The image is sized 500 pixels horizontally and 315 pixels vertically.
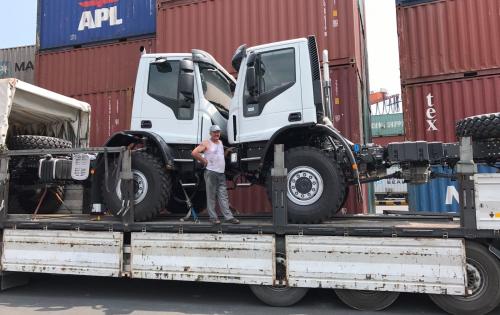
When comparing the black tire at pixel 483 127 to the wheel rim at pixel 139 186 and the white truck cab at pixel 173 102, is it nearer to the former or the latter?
the white truck cab at pixel 173 102

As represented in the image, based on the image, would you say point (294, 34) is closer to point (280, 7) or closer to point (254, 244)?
point (280, 7)

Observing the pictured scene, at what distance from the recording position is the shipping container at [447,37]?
8008 millimetres

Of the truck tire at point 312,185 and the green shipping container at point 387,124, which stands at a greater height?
the green shipping container at point 387,124

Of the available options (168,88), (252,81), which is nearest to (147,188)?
(168,88)

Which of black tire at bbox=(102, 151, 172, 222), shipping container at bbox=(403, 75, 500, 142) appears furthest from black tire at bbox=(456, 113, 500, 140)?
black tire at bbox=(102, 151, 172, 222)

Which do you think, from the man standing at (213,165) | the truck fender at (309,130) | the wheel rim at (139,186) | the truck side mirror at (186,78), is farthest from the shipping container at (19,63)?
the truck fender at (309,130)

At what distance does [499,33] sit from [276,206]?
602 cm

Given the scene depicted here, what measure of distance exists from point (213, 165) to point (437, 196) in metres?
4.51

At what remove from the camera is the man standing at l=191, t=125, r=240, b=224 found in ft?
17.9

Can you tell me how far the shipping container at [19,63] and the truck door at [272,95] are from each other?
9.64m

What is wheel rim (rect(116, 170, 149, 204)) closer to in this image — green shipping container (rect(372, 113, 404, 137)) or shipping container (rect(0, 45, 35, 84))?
shipping container (rect(0, 45, 35, 84))

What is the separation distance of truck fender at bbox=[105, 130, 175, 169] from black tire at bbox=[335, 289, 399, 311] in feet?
9.05

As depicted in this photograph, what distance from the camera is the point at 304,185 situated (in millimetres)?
5113

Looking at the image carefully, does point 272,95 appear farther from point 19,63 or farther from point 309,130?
point 19,63
